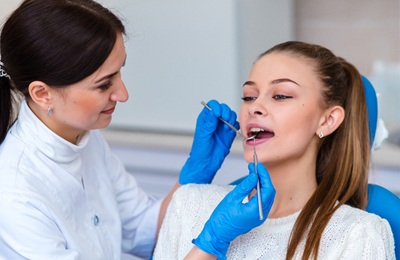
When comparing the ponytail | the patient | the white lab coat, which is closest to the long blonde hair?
the patient

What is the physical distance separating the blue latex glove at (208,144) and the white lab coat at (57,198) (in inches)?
8.3

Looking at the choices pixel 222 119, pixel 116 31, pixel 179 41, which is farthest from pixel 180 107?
pixel 116 31

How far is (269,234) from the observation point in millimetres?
1656

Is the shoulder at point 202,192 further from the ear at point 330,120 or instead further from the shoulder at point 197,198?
the ear at point 330,120

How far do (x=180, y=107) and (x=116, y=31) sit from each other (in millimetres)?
1191

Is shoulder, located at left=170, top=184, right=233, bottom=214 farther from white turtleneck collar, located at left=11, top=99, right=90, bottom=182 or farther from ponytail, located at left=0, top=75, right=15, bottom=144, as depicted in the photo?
ponytail, located at left=0, top=75, right=15, bottom=144

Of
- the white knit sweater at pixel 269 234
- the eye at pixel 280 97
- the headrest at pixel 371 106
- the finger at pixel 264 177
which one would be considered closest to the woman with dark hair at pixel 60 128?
the finger at pixel 264 177

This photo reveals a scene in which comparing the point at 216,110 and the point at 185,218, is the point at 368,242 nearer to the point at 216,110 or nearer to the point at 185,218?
the point at 185,218

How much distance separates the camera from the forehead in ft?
5.51

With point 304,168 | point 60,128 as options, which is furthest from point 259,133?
point 60,128

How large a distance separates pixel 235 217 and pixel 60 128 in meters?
0.50

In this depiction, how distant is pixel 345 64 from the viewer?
1.82 m

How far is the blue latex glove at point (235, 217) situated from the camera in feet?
4.96

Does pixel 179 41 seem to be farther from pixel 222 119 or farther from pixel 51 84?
pixel 51 84
